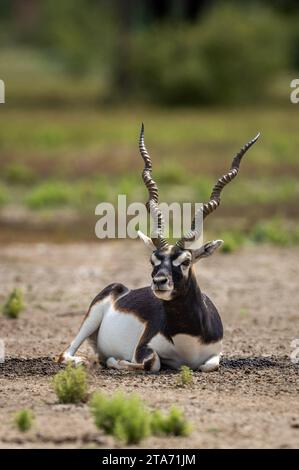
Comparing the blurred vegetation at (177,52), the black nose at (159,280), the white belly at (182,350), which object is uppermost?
the blurred vegetation at (177,52)

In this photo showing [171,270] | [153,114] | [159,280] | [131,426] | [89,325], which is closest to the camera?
[131,426]

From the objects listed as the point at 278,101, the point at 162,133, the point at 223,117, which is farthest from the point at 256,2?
the point at 162,133

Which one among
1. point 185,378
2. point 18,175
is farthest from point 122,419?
point 18,175

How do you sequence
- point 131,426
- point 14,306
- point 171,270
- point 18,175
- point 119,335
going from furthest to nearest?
1. point 18,175
2. point 14,306
3. point 119,335
4. point 171,270
5. point 131,426

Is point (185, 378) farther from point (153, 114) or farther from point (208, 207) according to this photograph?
point (153, 114)

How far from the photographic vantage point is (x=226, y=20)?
43875 millimetres

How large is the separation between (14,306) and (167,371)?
3456mm

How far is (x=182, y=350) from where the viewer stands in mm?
10258

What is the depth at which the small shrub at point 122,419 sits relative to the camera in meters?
8.13

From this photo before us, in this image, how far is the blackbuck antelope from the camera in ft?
32.9

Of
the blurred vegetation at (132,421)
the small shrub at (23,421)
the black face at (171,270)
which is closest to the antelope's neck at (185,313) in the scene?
the black face at (171,270)

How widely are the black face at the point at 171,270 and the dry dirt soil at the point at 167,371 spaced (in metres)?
0.61

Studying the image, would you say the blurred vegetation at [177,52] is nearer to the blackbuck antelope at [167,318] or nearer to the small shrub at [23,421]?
the blackbuck antelope at [167,318]
